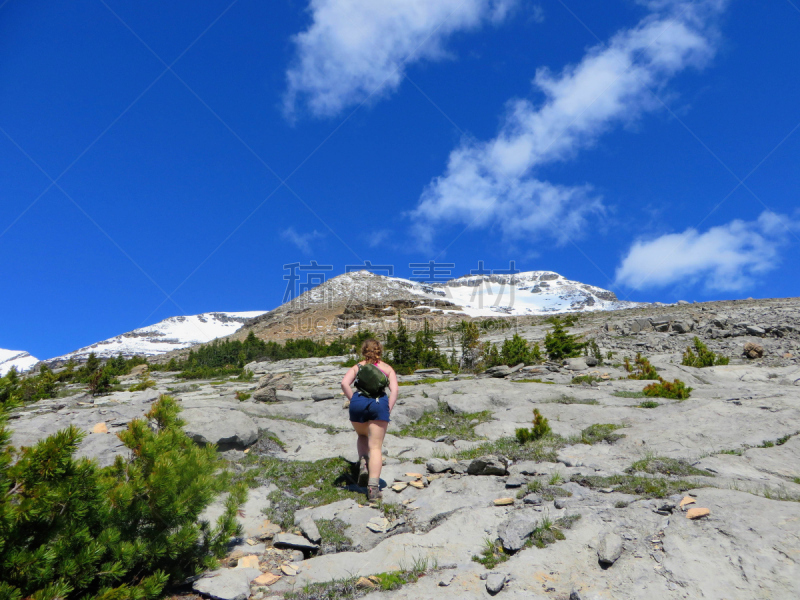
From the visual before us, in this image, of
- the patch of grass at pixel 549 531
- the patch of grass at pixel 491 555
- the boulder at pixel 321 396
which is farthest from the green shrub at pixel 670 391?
the patch of grass at pixel 491 555

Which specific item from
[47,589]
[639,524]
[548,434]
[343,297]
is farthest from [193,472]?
[343,297]

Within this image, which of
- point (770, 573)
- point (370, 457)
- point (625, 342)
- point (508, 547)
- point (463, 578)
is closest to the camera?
point (770, 573)

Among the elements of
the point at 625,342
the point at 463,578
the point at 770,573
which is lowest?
the point at 463,578

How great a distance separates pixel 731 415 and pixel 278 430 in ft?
30.7

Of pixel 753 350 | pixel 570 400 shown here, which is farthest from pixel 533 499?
pixel 753 350

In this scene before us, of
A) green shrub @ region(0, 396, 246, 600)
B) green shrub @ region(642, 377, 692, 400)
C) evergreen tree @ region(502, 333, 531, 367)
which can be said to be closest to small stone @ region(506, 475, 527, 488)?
green shrub @ region(0, 396, 246, 600)

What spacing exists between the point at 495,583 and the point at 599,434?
226 inches

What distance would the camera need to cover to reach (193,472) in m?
3.84

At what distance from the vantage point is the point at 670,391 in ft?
38.6

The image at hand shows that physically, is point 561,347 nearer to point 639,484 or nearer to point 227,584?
point 639,484

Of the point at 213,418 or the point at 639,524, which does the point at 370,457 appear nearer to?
the point at 639,524

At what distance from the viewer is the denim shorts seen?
19.9 feet

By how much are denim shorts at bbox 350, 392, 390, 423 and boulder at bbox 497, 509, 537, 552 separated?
221 centimetres

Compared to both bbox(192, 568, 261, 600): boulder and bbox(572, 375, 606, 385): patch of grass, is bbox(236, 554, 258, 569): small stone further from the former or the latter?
bbox(572, 375, 606, 385): patch of grass
